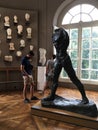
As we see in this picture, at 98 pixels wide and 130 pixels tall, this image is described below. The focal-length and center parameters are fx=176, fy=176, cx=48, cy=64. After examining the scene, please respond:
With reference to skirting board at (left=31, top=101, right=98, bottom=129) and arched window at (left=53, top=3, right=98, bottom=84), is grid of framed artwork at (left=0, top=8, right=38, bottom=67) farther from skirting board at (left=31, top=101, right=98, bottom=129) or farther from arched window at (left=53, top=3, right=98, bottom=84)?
skirting board at (left=31, top=101, right=98, bottom=129)

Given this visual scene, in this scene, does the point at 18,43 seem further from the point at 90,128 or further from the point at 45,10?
the point at 90,128

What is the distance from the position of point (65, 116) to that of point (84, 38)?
10.7 ft

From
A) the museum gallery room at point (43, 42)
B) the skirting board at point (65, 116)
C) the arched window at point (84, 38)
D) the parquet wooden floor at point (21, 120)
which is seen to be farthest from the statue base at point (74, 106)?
the arched window at point (84, 38)

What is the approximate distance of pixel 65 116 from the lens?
3.04 meters

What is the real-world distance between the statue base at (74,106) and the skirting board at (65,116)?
0.07 metres

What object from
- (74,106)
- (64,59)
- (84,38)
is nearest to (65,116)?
(74,106)

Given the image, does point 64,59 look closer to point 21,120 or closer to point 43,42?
point 21,120

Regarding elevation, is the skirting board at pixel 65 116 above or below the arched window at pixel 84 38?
below

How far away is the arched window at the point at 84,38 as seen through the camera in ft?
18.0

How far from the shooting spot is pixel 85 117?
114 inches

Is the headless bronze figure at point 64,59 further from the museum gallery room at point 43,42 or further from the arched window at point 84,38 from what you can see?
the arched window at point 84,38

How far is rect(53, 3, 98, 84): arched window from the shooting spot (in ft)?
18.0

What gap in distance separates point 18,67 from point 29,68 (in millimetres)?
1478

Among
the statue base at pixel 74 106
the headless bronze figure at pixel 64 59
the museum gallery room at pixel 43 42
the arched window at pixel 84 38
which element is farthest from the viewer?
the arched window at pixel 84 38
